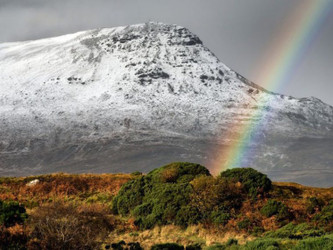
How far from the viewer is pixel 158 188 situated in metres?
32.2

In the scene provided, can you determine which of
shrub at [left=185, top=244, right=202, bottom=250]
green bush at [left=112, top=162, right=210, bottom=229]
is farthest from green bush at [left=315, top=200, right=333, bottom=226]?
shrub at [left=185, top=244, right=202, bottom=250]

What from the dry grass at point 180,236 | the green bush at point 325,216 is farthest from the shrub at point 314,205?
the dry grass at point 180,236

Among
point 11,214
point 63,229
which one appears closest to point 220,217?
point 63,229

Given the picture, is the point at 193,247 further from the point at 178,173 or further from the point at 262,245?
the point at 178,173

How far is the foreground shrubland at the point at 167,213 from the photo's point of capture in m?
21.1

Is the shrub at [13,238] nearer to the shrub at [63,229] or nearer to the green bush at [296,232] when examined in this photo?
the shrub at [63,229]

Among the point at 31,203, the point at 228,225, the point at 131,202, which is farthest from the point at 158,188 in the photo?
the point at 31,203

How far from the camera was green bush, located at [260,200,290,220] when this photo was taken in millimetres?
29031

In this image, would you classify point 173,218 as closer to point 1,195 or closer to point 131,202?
point 131,202

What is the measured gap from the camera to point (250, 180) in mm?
33156

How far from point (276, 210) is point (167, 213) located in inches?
256

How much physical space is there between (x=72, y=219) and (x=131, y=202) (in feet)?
34.0

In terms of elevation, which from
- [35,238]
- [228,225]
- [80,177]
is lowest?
[80,177]

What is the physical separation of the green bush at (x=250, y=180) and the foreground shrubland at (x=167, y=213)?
0.07 metres
